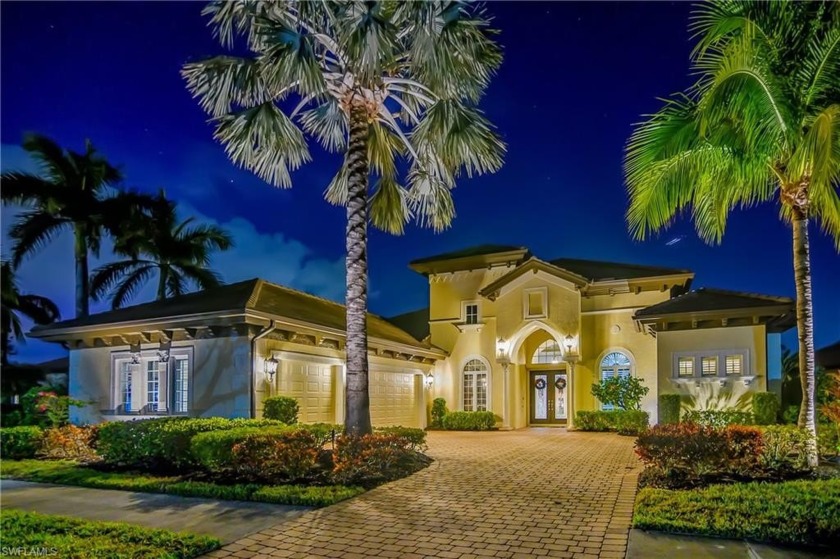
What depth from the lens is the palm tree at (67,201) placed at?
66.2 ft

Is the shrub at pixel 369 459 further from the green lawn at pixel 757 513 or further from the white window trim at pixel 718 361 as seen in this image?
the white window trim at pixel 718 361

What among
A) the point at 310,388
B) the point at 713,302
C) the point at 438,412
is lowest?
the point at 438,412

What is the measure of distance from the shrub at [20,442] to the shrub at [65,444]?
0.18 meters

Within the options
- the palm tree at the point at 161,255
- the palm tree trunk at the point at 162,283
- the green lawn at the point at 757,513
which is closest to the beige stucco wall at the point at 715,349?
the green lawn at the point at 757,513

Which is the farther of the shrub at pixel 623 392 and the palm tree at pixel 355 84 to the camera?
the shrub at pixel 623 392

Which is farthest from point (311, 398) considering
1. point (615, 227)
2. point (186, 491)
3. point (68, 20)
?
point (615, 227)

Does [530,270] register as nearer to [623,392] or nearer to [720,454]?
[623,392]

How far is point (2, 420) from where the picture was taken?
60.2 ft

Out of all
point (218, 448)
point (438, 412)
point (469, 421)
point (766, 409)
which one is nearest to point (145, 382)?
point (218, 448)

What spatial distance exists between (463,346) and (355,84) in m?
14.5

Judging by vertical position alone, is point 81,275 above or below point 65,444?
above

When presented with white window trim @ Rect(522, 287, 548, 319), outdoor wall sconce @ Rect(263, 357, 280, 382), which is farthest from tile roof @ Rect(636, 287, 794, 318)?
outdoor wall sconce @ Rect(263, 357, 280, 382)

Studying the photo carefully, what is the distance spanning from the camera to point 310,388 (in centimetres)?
1650
